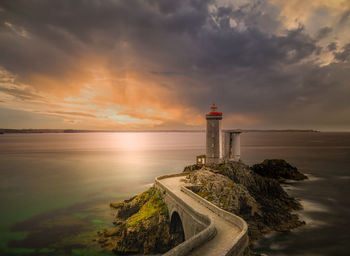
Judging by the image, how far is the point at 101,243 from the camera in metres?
21.7

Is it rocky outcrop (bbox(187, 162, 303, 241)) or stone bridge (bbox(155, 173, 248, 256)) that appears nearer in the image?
stone bridge (bbox(155, 173, 248, 256))

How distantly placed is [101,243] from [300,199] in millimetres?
31074

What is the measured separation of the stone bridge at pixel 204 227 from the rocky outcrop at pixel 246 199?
11.6ft

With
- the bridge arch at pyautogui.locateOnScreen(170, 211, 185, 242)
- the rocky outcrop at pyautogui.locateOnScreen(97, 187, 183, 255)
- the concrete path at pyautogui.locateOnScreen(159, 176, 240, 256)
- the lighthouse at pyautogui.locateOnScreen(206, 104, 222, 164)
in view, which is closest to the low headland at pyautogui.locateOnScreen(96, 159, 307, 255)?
the rocky outcrop at pyautogui.locateOnScreen(97, 187, 183, 255)

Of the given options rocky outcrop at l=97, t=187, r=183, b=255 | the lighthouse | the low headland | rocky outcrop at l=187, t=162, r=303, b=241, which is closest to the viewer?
rocky outcrop at l=97, t=187, r=183, b=255

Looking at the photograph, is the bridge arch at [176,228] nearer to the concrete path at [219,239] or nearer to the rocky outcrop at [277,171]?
the concrete path at [219,239]

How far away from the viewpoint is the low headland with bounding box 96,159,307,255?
20672 mm

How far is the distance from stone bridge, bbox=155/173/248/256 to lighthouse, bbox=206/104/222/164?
8616mm

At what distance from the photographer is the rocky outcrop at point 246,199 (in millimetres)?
23156

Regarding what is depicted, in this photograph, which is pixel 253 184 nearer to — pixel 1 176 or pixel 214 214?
pixel 214 214

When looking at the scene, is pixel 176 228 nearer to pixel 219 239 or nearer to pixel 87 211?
pixel 219 239

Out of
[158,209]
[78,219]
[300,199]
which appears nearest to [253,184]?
[300,199]

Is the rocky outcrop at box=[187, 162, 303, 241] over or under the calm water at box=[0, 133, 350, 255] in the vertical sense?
over

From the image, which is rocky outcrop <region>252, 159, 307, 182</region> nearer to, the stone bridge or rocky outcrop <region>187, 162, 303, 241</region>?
rocky outcrop <region>187, 162, 303, 241</region>
